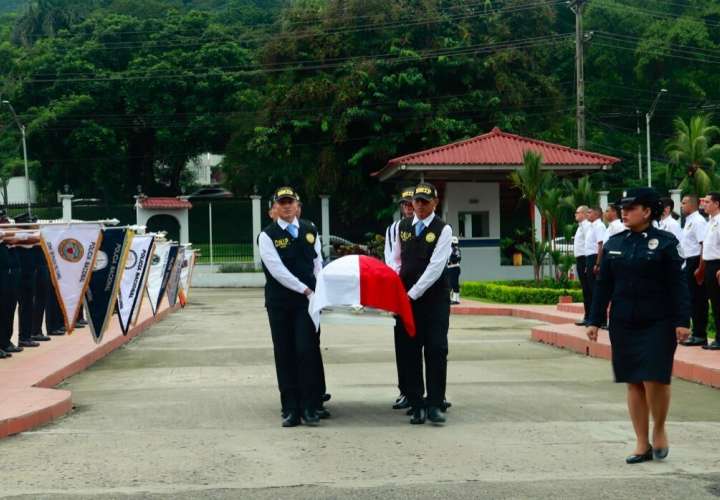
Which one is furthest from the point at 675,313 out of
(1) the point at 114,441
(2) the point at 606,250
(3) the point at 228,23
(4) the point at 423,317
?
(3) the point at 228,23

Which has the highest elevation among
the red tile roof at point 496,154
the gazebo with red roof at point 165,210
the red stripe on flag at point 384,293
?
the red tile roof at point 496,154

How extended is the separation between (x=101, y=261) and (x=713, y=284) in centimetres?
785

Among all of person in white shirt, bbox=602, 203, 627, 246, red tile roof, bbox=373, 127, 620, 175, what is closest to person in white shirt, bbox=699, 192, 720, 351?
person in white shirt, bbox=602, 203, 627, 246

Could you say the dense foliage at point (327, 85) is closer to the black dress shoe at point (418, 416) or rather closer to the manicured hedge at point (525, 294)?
the manicured hedge at point (525, 294)

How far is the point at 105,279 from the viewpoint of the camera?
554 inches

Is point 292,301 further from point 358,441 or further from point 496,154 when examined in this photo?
point 496,154

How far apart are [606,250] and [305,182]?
3685 centimetres

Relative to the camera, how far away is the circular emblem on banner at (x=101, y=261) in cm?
1392

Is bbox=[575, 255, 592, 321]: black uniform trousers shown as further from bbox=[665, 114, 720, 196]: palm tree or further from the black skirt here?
bbox=[665, 114, 720, 196]: palm tree

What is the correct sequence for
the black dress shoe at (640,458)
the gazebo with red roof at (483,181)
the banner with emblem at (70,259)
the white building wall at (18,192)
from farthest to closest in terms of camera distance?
1. the white building wall at (18,192)
2. the gazebo with red roof at (483,181)
3. the banner with emblem at (70,259)
4. the black dress shoe at (640,458)

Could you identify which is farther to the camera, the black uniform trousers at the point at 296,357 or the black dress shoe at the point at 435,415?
the black uniform trousers at the point at 296,357

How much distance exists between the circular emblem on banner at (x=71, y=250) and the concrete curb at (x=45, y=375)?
1278 millimetres

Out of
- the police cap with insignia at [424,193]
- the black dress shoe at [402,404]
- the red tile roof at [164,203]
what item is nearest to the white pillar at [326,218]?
the red tile roof at [164,203]

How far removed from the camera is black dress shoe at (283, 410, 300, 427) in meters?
8.58
